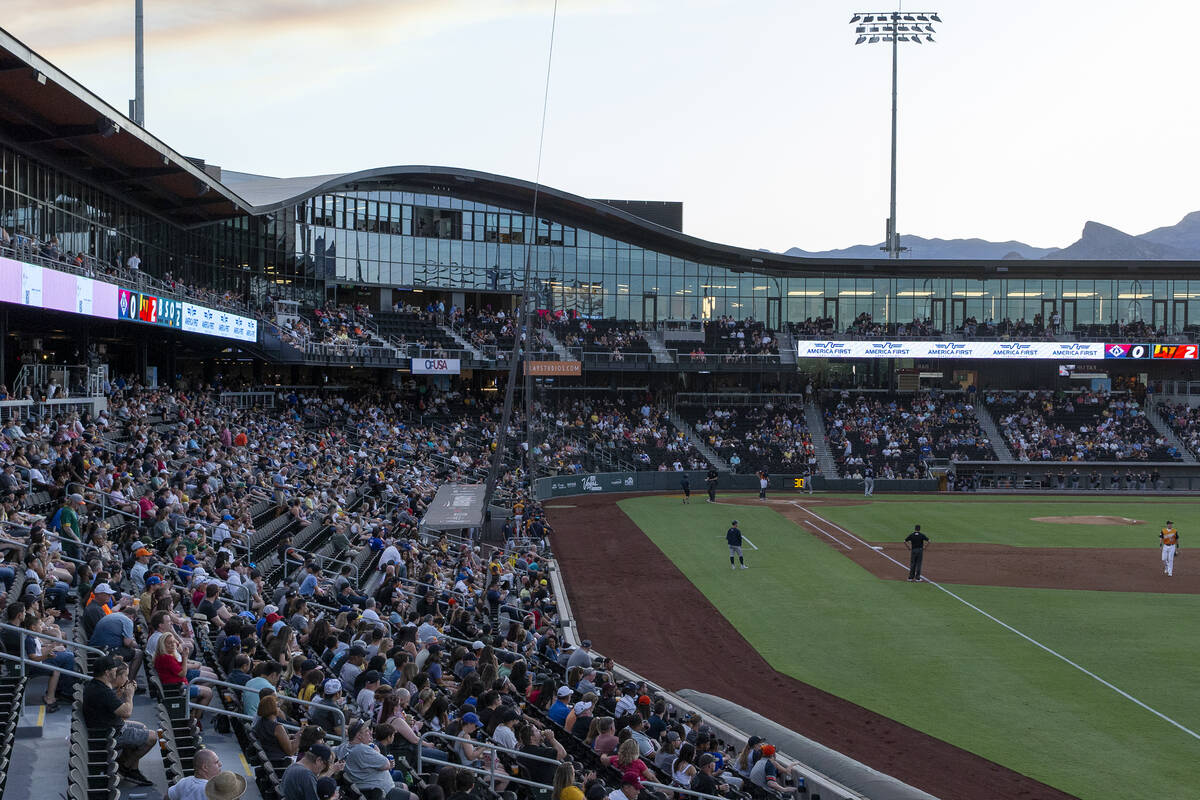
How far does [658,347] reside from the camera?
207 feet

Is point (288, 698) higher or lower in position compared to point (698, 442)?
higher

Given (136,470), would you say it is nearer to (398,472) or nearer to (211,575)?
(211,575)

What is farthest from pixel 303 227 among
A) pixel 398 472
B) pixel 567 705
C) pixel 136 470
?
pixel 567 705

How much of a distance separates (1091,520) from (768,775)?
3357cm

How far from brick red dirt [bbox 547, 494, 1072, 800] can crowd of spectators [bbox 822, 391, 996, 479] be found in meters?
24.6

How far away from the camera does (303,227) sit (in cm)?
5597

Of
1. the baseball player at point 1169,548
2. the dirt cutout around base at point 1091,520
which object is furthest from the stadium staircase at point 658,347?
the baseball player at point 1169,548

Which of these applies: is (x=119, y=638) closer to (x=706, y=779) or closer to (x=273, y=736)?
(x=273, y=736)

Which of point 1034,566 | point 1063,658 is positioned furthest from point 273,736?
point 1034,566

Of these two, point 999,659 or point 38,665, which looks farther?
point 999,659

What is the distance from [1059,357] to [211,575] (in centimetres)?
5726

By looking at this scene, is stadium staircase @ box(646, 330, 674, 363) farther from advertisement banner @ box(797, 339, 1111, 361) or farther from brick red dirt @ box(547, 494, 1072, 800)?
brick red dirt @ box(547, 494, 1072, 800)

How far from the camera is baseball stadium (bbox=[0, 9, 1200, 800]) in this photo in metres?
10.7

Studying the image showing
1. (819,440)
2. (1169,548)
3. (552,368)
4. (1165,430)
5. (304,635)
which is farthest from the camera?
(1165,430)
